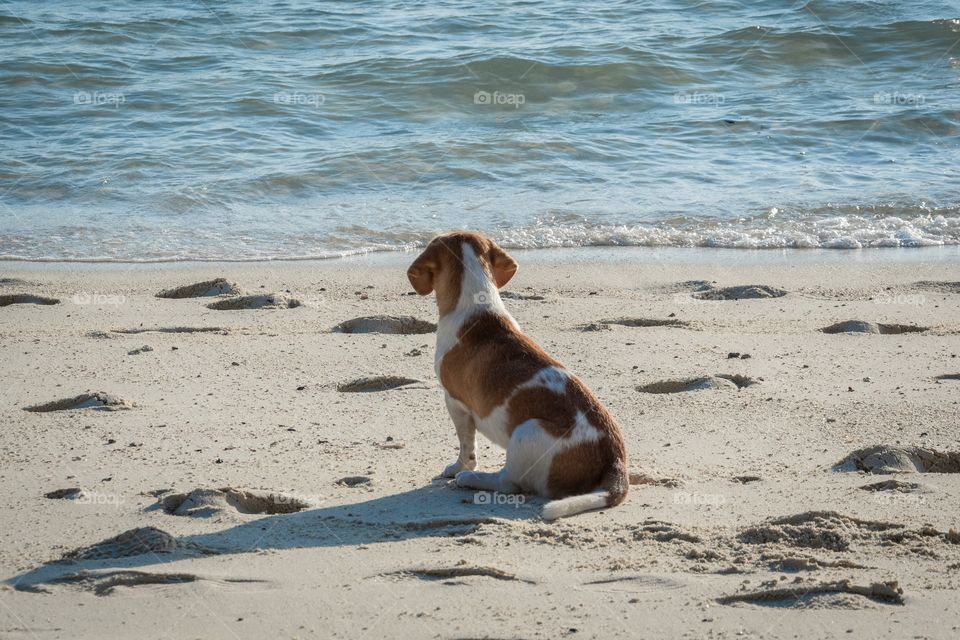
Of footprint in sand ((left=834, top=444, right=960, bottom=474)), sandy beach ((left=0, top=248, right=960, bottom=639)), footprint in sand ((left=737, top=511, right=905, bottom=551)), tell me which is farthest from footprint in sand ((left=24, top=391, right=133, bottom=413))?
footprint in sand ((left=834, top=444, right=960, bottom=474))

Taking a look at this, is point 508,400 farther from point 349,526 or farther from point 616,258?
point 616,258

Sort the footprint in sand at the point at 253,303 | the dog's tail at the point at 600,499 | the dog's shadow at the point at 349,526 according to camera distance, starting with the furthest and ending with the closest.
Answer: the footprint in sand at the point at 253,303 < the dog's tail at the point at 600,499 < the dog's shadow at the point at 349,526

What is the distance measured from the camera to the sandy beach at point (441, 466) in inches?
143

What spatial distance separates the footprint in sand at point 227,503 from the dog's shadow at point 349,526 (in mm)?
110

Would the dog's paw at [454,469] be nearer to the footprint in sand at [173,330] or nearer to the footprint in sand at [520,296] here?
the footprint in sand at [173,330]

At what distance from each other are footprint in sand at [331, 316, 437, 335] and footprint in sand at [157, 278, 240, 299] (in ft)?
4.26

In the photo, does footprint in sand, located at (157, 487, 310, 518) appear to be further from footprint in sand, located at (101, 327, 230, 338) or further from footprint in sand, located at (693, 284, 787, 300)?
footprint in sand, located at (693, 284, 787, 300)

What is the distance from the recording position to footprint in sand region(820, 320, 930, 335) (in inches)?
287

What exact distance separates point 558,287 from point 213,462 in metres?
4.12

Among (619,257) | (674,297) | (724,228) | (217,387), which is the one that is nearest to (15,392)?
(217,387)

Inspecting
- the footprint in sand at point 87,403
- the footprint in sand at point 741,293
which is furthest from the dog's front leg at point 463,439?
the footprint in sand at point 741,293

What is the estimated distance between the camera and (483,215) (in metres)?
11.0

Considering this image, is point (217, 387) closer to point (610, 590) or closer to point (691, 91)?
point (610, 590)

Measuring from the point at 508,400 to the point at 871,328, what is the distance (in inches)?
142
